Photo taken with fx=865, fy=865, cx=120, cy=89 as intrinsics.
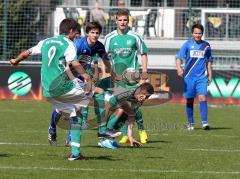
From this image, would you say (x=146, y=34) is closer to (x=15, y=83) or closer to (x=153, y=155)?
(x=15, y=83)

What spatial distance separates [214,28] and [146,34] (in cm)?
222

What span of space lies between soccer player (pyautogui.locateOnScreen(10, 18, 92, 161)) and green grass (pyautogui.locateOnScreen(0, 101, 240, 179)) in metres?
0.52

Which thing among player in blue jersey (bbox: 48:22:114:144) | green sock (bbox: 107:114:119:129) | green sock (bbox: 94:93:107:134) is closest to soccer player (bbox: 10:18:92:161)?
player in blue jersey (bbox: 48:22:114:144)

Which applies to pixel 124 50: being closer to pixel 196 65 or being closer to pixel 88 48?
pixel 88 48

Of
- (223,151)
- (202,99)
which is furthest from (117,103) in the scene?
(202,99)

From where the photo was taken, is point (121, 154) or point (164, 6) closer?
point (121, 154)

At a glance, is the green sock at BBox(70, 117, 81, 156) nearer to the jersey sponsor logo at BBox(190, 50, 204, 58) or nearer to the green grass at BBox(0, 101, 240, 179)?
the green grass at BBox(0, 101, 240, 179)

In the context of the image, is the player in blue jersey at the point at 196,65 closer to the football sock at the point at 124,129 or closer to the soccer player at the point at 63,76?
the football sock at the point at 124,129

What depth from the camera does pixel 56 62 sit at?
458 inches

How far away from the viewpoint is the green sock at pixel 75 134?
450 inches

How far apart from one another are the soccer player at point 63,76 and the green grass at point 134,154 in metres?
0.52

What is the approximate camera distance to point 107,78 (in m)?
14.5

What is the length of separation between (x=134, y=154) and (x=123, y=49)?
2.62 m

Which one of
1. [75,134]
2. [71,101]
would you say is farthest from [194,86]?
[75,134]
